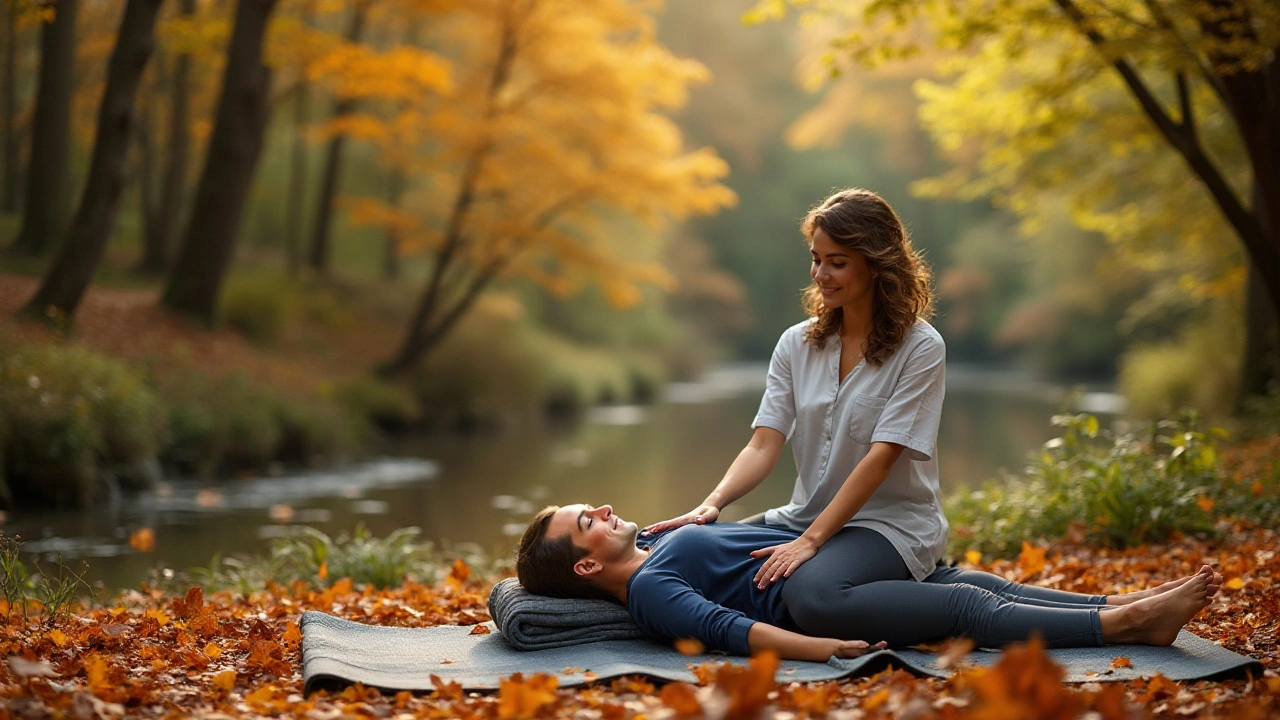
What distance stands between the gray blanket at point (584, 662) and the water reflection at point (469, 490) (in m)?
3.21

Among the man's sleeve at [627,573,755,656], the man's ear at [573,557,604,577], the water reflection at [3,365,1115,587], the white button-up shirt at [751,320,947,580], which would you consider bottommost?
the water reflection at [3,365,1115,587]

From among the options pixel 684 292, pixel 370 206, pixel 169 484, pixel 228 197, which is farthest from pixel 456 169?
pixel 684 292

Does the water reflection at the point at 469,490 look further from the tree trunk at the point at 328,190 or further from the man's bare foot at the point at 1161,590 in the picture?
the tree trunk at the point at 328,190

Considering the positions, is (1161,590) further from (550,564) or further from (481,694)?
(481,694)

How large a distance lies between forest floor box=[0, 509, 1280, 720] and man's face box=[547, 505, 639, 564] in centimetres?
49

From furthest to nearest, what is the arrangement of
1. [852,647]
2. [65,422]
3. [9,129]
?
[9,129], [65,422], [852,647]

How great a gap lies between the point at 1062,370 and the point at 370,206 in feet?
66.1

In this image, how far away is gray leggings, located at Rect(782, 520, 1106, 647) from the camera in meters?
3.24

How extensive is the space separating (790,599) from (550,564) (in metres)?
0.72

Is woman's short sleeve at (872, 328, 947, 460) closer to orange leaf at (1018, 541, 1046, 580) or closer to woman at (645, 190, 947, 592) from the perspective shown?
woman at (645, 190, 947, 592)

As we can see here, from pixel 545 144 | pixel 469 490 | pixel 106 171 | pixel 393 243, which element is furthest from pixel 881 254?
pixel 393 243

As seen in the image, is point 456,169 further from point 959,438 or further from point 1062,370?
point 1062,370

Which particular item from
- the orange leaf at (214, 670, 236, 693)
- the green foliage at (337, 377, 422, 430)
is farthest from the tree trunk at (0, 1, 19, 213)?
the orange leaf at (214, 670, 236, 693)

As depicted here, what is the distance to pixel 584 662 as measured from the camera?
125 inches
